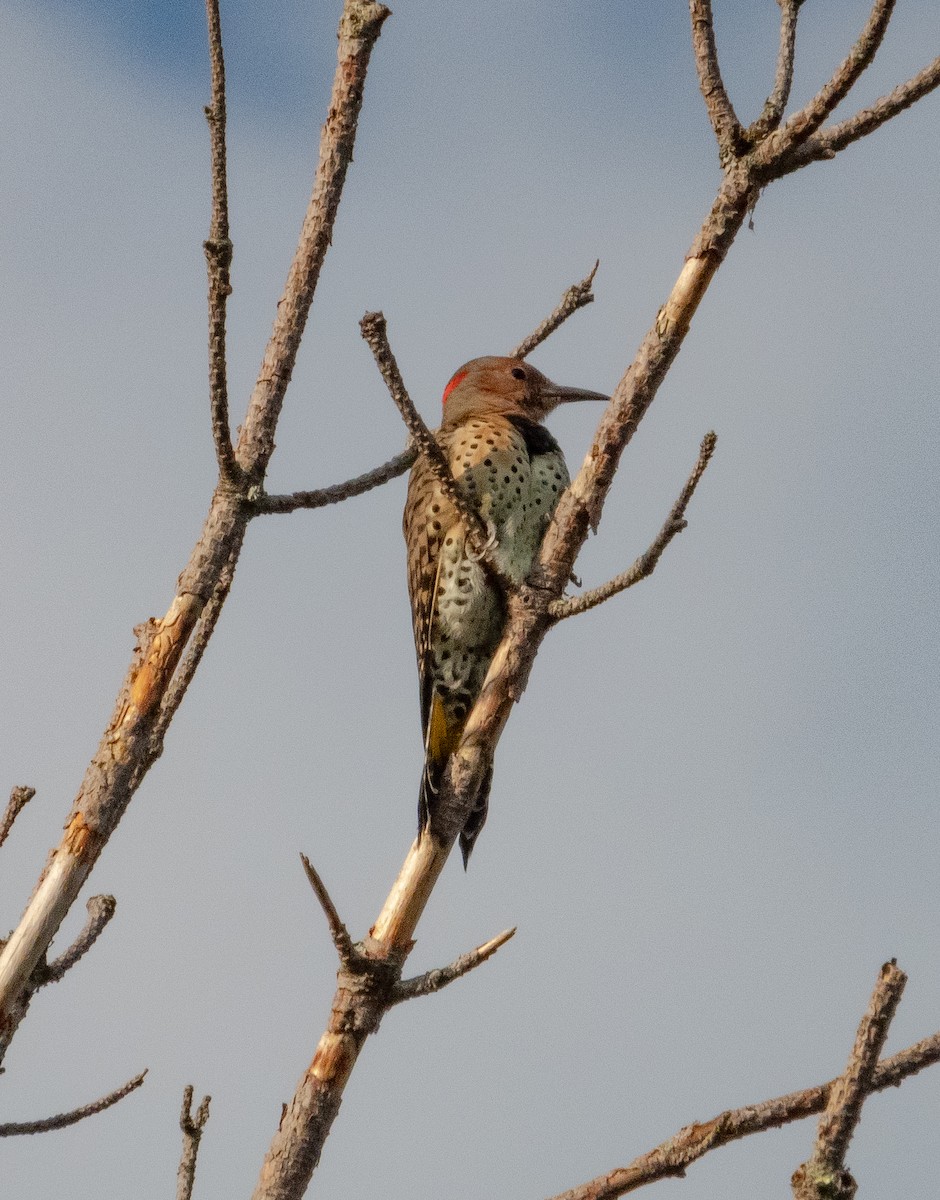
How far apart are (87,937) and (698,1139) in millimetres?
1629

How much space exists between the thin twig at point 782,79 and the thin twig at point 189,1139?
288 centimetres

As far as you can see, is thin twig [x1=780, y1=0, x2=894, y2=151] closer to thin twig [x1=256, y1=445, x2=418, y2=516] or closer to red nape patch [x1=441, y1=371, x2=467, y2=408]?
thin twig [x1=256, y1=445, x2=418, y2=516]

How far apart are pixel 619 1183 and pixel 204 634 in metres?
1.64

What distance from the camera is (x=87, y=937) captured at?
13.0ft

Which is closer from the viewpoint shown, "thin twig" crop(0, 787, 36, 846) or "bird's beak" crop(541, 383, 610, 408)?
"thin twig" crop(0, 787, 36, 846)

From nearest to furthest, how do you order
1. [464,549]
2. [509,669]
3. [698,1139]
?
[698,1139], [509,669], [464,549]

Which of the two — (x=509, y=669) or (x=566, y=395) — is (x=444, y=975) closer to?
(x=509, y=669)

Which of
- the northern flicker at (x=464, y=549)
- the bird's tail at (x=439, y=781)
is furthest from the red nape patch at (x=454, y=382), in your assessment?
the bird's tail at (x=439, y=781)

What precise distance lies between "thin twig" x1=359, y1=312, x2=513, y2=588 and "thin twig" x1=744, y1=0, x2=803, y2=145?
1185mm

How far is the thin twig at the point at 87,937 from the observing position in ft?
12.2

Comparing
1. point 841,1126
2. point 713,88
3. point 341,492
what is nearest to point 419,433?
point 341,492

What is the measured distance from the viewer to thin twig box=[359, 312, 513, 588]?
386 cm

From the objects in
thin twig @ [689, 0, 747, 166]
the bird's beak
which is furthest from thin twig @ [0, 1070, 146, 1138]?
the bird's beak

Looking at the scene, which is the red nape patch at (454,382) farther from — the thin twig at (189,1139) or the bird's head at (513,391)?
the thin twig at (189,1139)
